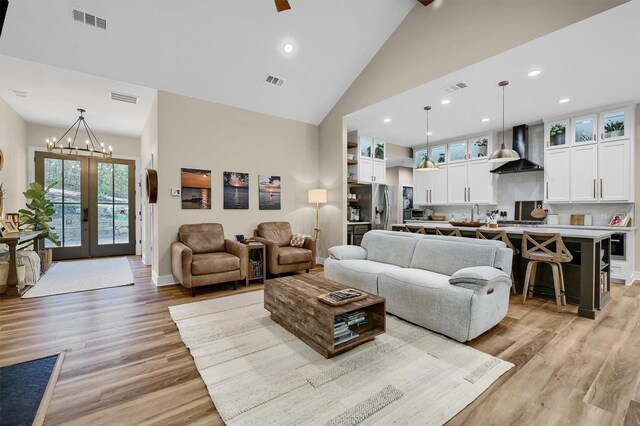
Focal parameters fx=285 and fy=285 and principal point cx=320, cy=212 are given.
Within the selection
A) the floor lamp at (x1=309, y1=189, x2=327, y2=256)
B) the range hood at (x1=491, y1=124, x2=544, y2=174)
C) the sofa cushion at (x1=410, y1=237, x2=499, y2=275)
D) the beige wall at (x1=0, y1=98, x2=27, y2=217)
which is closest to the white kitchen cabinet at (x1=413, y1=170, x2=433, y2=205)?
the range hood at (x1=491, y1=124, x2=544, y2=174)

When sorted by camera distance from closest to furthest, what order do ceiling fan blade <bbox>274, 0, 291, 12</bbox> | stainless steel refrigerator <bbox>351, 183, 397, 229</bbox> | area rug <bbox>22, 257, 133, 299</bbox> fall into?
1. ceiling fan blade <bbox>274, 0, 291, 12</bbox>
2. area rug <bbox>22, 257, 133, 299</bbox>
3. stainless steel refrigerator <bbox>351, 183, 397, 229</bbox>

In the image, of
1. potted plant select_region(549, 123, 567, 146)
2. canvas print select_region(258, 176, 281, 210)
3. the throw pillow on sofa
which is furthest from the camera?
canvas print select_region(258, 176, 281, 210)

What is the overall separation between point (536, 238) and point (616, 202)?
251 centimetres

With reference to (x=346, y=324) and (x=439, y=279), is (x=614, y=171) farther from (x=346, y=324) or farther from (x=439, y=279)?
(x=346, y=324)

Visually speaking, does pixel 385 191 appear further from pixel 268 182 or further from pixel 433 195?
pixel 268 182

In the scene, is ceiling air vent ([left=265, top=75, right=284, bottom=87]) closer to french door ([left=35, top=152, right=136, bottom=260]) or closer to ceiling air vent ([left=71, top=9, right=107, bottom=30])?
ceiling air vent ([left=71, top=9, right=107, bottom=30])

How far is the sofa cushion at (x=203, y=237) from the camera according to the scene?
4469mm

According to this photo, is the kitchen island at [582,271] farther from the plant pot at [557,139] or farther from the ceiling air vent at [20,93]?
the ceiling air vent at [20,93]

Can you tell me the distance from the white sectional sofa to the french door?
19.1ft

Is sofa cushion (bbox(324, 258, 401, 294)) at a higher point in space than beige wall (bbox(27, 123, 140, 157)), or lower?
lower

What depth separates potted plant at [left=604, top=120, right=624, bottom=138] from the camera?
473 centimetres

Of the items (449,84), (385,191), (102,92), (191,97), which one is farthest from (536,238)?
(102,92)

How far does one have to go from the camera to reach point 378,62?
4.86 meters

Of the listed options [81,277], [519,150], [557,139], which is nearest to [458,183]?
[519,150]
